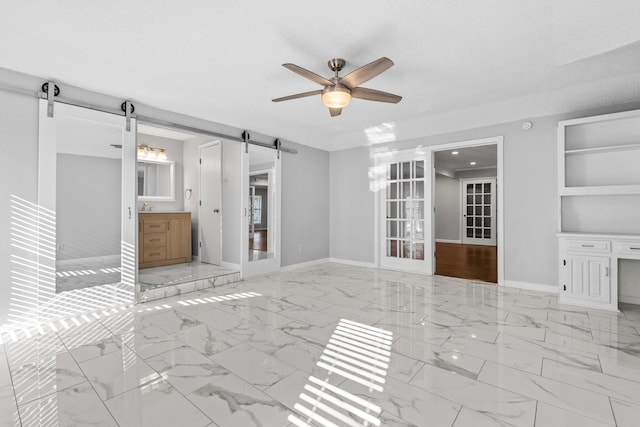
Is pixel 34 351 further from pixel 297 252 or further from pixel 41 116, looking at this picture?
pixel 297 252

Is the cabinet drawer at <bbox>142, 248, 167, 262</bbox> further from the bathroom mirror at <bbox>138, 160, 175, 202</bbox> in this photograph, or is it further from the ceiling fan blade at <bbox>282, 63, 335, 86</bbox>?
the ceiling fan blade at <bbox>282, 63, 335, 86</bbox>

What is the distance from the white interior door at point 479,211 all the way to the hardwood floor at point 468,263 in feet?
2.39

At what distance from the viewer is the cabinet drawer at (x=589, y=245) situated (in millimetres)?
3262

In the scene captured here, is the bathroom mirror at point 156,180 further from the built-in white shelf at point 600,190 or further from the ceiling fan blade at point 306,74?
the built-in white shelf at point 600,190

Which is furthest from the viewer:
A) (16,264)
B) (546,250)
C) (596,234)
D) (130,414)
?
(546,250)

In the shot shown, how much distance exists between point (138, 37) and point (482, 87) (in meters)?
3.56

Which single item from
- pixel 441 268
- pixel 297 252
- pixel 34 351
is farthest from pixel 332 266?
pixel 34 351

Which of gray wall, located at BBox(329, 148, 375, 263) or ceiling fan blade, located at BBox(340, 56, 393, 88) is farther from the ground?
ceiling fan blade, located at BBox(340, 56, 393, 88)

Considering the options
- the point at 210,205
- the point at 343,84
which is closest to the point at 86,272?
the point at 210,205

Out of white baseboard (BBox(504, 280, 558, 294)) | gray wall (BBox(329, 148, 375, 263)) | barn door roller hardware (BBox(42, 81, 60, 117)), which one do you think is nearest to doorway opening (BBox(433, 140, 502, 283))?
gray wall (BBox(329, 148, 375, 263))

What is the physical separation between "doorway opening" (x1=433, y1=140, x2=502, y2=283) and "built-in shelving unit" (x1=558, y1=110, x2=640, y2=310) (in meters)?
3.26

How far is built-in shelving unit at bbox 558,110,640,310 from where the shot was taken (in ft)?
10.7

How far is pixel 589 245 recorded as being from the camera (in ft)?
11.0

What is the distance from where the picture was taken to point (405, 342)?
2.49 meters
